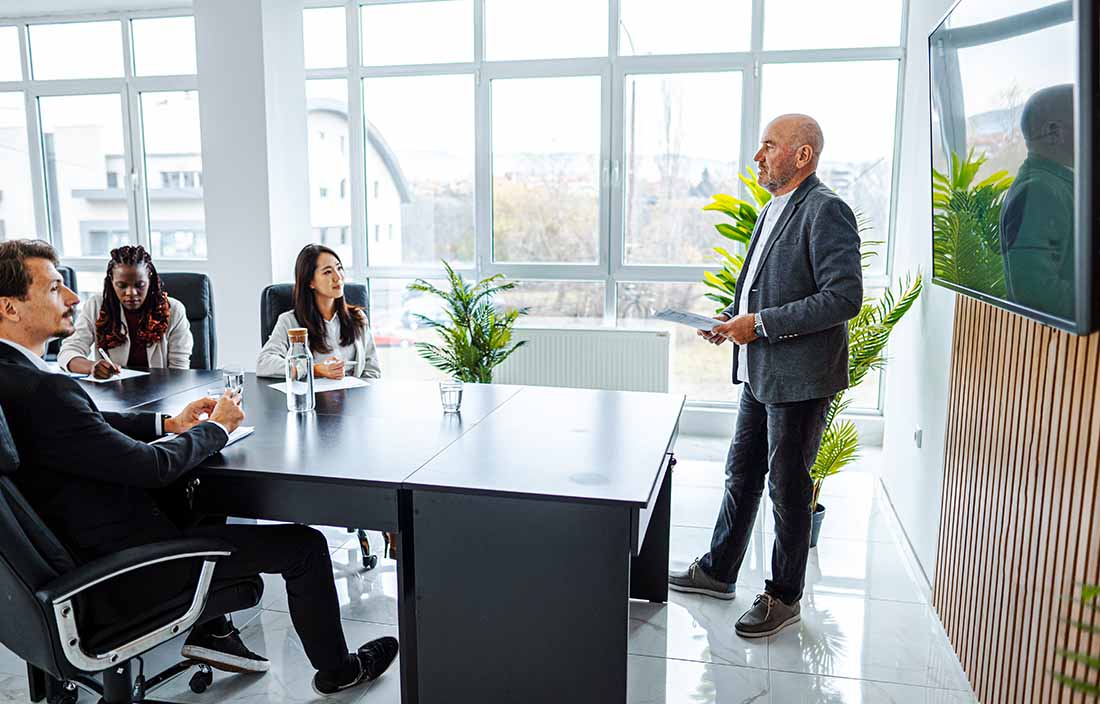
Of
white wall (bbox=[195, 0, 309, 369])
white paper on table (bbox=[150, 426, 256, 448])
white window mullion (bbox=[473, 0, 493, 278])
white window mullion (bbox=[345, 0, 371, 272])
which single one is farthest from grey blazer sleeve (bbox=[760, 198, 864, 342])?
white window mullion (bbox=[345, 0, 371, 272])

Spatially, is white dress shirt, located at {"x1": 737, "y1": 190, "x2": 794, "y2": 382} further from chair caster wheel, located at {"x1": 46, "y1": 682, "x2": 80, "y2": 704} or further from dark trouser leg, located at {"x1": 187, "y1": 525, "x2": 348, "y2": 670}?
chair caster wheel, located at {"x1": 46, "y1": 682, "x2": 80, "y2": 704}

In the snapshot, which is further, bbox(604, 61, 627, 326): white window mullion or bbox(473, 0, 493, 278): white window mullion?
bbox(473, 0, 493, 278): white window mullion

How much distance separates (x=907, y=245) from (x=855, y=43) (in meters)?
1.61

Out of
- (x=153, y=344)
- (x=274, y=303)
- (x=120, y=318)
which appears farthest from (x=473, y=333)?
(x=120, y=318)

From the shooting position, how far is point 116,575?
181 centimetres

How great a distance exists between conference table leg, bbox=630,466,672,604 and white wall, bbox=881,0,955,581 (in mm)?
958

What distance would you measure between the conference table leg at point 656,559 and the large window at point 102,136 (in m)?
4.59

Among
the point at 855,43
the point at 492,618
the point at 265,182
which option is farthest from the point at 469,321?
the point at 492,618

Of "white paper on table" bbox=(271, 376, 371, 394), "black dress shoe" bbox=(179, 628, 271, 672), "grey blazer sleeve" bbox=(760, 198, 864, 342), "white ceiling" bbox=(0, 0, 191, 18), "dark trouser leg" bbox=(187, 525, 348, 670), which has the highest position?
"white ceiling" bbox=(0, 0, 191, 18)

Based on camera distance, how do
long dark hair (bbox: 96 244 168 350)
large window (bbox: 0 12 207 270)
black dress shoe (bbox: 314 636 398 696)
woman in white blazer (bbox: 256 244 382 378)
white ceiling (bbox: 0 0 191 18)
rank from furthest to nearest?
large window (bbox: 0 12 207 270), white ceiling (bbox: 0 0 191 18), long dark hair (bbox: 96 244 168 350), woman in white blazer (bbox: 256 244 382 378), black dress shoe (bbox: 314 636 398 696)

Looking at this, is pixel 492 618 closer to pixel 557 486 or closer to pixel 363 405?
pixel 557 486

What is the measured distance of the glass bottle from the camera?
2.75m

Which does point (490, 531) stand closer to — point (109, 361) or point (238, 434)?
point (238, 434)

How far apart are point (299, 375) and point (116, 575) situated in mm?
1032
